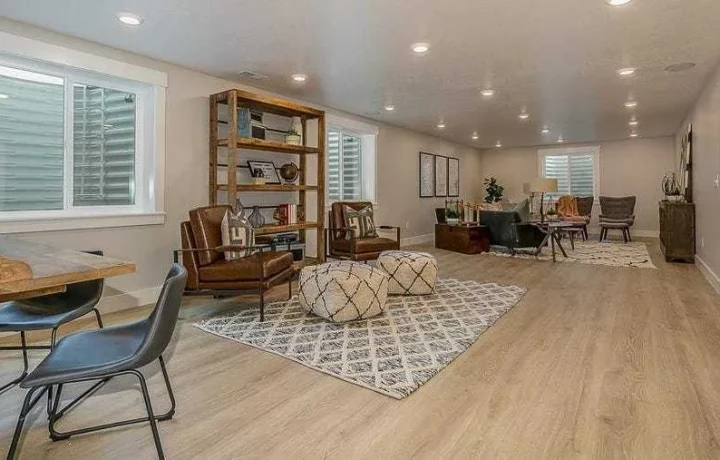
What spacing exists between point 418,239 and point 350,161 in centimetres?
235

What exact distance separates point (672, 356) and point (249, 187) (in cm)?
371

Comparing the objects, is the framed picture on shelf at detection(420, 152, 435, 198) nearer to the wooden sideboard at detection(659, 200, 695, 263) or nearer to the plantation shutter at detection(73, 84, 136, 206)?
the wooden sideboard at detection(659, 200, 695, 263)

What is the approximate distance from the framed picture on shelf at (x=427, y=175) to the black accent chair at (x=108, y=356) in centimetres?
723

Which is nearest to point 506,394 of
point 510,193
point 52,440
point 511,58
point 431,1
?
point 52,440

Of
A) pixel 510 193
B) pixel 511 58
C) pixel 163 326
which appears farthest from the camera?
pixel 510 193

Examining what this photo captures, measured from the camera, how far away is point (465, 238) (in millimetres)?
7043

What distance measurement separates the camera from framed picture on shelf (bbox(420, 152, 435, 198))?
28.0 ft

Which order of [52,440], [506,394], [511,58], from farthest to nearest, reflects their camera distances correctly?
[511,58], [506,394], [52,440]

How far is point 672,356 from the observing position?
8.66 ft

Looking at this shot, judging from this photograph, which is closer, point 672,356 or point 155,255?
point 672,356

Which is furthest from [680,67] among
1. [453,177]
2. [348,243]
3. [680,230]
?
[453,177]

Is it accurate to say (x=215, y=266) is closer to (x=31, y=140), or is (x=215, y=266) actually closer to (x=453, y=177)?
(x=31, y=140)

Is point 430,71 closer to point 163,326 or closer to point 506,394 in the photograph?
point 506,394

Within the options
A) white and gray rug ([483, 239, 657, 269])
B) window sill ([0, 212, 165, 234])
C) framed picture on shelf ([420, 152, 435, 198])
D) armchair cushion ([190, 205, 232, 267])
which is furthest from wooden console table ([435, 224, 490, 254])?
window sill ([0, 212, 165, 234])
